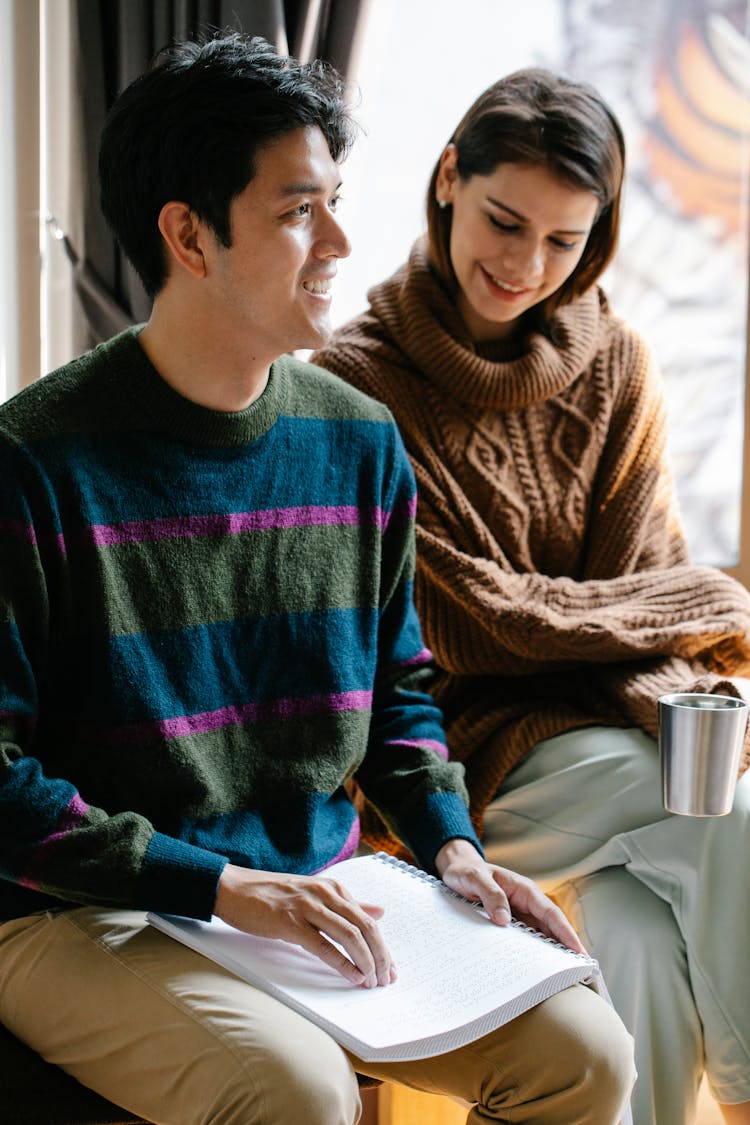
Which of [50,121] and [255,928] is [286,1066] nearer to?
[255,928]

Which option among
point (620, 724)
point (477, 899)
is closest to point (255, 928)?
point (477, 899)

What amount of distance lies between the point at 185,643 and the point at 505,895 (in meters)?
0.40

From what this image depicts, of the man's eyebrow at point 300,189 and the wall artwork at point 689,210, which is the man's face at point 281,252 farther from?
the wall artwork at point 689,210

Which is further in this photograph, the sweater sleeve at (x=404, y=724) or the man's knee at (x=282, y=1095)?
the sweater sleeve at (x=404, y=724)

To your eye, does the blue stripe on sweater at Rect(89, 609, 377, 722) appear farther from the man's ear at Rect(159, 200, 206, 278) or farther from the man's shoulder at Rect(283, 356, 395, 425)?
the man's ear at Rect(159, 200, 206, 278)

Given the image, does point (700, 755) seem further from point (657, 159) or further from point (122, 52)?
point (657, 159)

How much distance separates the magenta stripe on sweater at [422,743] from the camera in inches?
53.9

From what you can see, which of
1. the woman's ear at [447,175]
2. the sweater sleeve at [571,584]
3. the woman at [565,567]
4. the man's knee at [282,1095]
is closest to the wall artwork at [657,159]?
the woman's ear at [447,175]

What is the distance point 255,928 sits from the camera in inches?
42.3

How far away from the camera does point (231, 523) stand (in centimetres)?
124

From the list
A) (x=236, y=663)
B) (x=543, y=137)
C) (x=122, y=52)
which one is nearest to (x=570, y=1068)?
(x=236, y=663)

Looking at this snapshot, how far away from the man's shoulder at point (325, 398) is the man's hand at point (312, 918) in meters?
0.51

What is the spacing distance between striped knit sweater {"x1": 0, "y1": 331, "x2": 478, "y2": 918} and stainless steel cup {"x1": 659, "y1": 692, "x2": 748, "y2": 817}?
0.23 m

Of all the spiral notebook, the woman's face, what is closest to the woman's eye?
the woman's face
